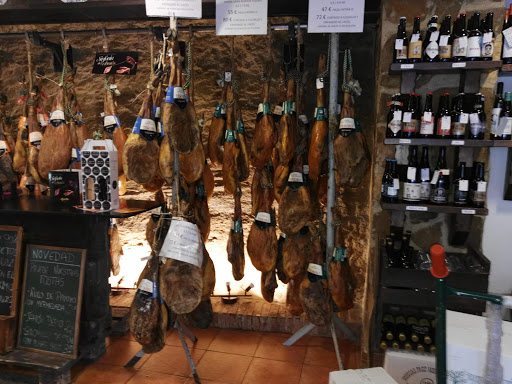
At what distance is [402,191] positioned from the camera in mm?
2723

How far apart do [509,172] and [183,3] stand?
2293 mm

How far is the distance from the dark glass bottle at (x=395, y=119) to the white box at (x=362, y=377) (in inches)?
54.8

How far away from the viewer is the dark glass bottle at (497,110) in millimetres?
2500

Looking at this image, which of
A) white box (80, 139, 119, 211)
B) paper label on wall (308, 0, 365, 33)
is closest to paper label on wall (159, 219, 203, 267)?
white box (80, 139, 119, 211)

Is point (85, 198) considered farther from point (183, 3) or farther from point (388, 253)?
point (388, 253)

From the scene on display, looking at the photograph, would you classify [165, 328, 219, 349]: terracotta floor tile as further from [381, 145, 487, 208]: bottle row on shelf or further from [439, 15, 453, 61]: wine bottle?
[439, 15, 453, 61]: wine bottle

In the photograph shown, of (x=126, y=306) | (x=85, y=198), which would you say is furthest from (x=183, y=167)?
(x=126, y=306)

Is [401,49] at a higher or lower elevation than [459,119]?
higher

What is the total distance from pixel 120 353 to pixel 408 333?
213 cm

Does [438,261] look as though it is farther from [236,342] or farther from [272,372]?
[236,342]

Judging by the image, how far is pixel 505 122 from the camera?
8.07 feet

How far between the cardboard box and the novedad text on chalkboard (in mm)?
737

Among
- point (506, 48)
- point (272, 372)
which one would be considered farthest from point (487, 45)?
point (272, 372)

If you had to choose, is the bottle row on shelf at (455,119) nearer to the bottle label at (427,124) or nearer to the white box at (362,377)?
the bottle label at (427,124)
